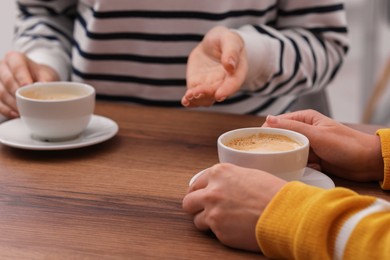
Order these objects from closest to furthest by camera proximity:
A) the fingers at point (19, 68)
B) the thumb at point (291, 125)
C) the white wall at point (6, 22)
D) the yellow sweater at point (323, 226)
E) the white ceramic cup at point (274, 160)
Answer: the yellow sweater at point (323, 226)
the white ceramic cup at point (274, 160)
the thumb at point (291, 125)
the fingers at point (19, 68)
the white wall at point (6, 22)

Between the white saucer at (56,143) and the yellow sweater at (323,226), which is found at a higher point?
the yellow sweater at (323,226)

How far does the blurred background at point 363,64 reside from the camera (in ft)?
9.40

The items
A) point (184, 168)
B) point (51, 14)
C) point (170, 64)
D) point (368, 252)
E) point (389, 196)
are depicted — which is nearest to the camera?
point (368, 252)

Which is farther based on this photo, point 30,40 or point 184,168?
point 30,40

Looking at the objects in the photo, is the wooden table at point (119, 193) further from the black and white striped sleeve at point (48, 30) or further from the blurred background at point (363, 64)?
the blurred background at point (363, 64)

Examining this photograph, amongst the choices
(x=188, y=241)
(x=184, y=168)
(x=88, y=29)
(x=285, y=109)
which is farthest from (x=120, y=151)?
(x=285, y=109)

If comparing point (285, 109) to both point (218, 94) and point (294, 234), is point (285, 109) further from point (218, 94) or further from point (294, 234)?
point (294, 234)

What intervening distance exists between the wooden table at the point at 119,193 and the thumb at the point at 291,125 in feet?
0.29

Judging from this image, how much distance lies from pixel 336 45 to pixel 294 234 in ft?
2.81

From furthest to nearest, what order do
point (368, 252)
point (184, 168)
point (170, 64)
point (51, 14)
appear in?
point (51, 14) → point (170, 64) → point (184, 168) → point (368, 252)

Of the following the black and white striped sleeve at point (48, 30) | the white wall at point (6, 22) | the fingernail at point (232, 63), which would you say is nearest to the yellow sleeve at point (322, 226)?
the fingernail at point (232, 63)

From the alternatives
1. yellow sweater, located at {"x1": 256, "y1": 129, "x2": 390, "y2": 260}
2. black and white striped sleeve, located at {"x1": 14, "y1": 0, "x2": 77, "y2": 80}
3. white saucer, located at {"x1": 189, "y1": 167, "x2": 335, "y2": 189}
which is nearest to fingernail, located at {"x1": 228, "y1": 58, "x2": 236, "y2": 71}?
white saucer, located at {"x1": 189, "y1": 167, "x2": 335, "y2": 189}

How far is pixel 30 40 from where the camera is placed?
1536 millimetres

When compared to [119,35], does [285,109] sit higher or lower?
lower
